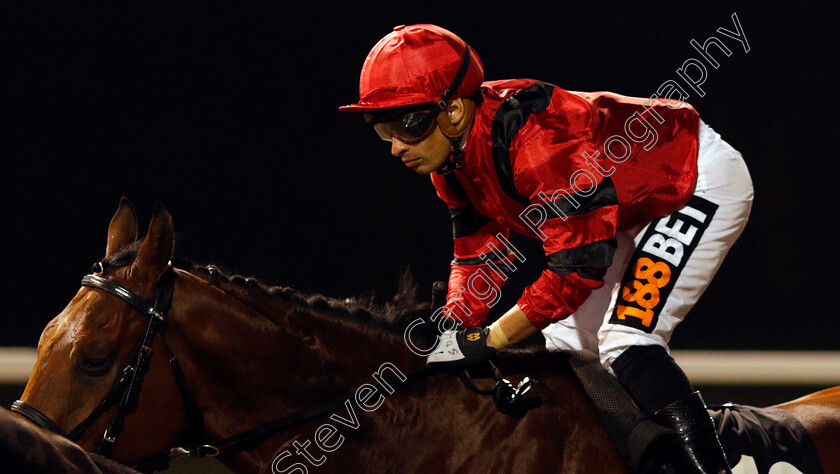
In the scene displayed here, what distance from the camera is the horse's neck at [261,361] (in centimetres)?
166

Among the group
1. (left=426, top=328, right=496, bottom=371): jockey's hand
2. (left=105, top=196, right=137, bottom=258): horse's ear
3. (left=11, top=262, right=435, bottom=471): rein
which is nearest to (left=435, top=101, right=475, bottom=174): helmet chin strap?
(left=426, top=328, right=496, bottom=371): jockey's hand

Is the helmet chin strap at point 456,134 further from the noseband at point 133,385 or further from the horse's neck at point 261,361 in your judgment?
the noseband at point 133,385

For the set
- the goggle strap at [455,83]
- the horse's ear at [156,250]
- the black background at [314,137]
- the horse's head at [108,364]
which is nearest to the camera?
the horse's head at [108,364]

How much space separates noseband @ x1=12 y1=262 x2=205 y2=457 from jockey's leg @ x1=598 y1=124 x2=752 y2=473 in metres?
0.97

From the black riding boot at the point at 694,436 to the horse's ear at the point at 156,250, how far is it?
3.70ft

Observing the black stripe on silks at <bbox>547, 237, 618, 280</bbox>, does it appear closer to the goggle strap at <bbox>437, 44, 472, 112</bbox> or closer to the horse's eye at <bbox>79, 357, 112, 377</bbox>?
the goggle strap at <bbox>437, 44, 472, 112</bbox>

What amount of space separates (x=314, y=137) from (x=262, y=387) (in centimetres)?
256

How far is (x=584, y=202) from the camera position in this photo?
173 cm

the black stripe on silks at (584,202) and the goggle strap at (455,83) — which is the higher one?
the goggle strap at (455,83)

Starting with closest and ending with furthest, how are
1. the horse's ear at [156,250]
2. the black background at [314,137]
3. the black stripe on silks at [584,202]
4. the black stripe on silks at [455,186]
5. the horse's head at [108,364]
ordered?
the horse's head at [108,364] → the horse's ear at [156,250] → the black stripe on silks at [584,202] → the black stripe on silks at [455,186] → the black background at [314,137]

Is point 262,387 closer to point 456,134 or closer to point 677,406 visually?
point 456,134

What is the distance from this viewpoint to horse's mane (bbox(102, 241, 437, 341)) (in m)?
1.75

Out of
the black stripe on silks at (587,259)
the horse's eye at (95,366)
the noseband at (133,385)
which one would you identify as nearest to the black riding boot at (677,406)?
the black stripe on silks at (587,259)

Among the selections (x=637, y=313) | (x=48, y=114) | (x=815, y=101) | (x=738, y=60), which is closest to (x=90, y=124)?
(x=48, y=114)
